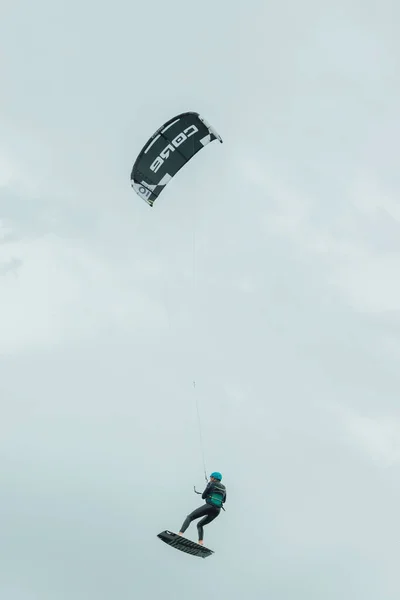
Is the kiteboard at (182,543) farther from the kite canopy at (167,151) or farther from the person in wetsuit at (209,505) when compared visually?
the kite canopy at (167,151)

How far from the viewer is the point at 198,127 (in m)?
36.2

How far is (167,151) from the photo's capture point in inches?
1419

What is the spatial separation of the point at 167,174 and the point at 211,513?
12.3 meters

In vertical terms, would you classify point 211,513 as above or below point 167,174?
below

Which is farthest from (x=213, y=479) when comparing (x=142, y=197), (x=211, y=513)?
(x=142, y=197)

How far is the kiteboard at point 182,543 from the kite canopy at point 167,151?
12.1 meters

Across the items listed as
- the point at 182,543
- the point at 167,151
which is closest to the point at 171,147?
the point at 167,151

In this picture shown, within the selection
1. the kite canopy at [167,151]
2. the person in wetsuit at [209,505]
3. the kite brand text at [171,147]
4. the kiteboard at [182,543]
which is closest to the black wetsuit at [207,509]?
the person in wetsuit at [209,505]

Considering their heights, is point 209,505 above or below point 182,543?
above

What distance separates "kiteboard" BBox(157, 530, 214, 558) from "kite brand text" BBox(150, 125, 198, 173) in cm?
1317

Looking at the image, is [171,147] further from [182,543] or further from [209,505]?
[182,543]

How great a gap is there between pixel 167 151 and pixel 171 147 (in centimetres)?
20

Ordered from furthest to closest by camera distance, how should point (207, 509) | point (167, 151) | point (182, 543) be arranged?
point (167, 151), point (207, 509), point (182, 543)

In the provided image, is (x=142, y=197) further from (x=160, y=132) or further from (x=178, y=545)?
(x=178, y=545)
